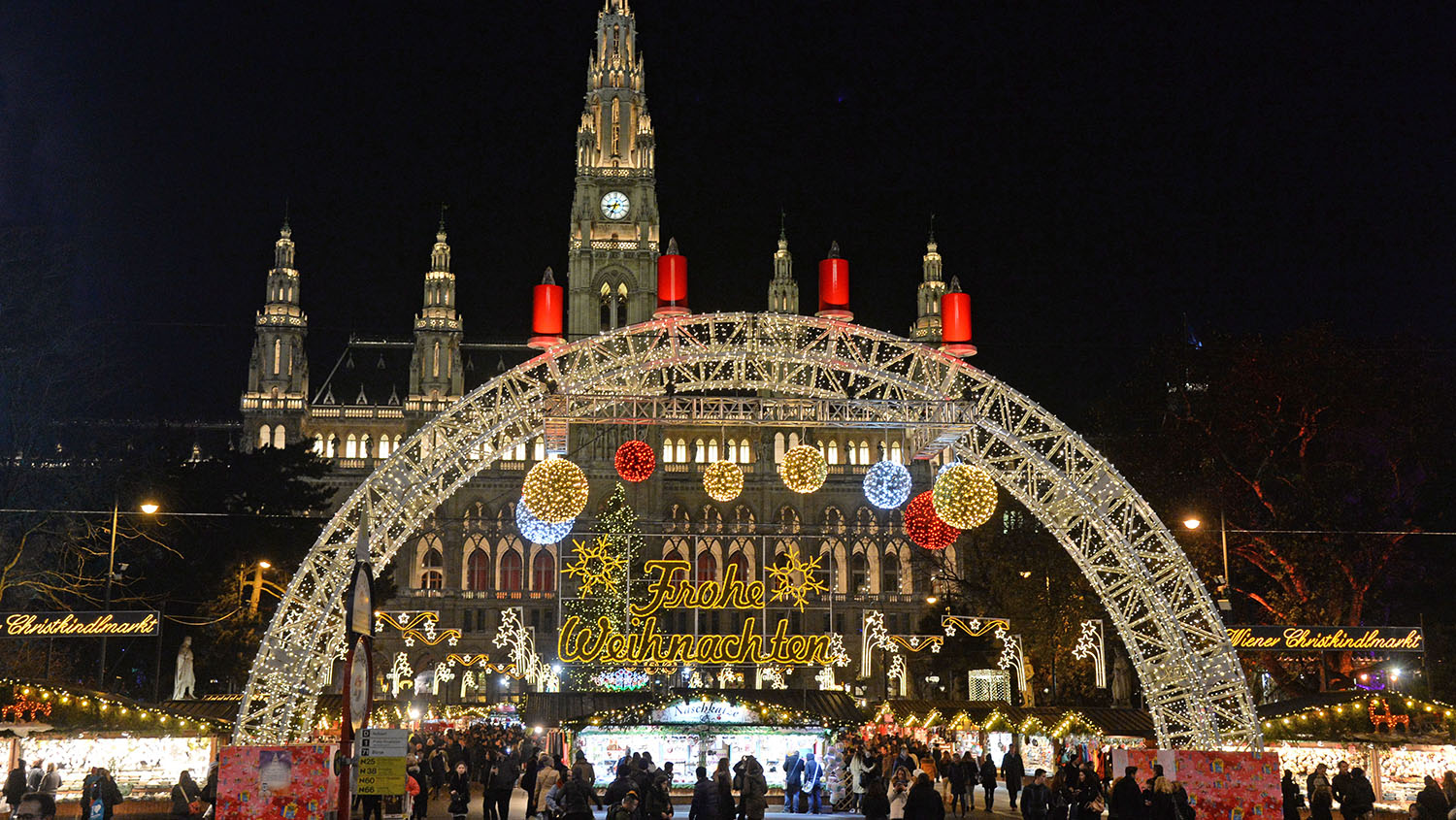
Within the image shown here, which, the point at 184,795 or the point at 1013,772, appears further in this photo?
the point at 1013,772

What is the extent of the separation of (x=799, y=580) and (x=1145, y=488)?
42916 mm

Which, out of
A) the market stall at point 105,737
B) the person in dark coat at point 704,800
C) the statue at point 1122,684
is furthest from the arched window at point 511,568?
the person in dark coat at point 704,800

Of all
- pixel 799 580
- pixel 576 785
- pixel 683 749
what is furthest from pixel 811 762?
pixel 799 580

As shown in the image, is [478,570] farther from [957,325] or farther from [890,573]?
[957,325]

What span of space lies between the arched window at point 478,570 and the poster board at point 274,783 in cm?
5599

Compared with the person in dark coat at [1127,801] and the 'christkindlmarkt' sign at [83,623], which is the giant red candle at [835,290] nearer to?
the person in dark coat at [1127,801]

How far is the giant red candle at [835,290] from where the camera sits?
19.4m

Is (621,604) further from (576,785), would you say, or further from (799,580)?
(576,785)

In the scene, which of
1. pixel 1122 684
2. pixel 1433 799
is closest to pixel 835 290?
pixel 1433 799

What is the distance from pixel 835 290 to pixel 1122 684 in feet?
89.9

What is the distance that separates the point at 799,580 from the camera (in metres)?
73.9

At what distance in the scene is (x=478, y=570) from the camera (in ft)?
237

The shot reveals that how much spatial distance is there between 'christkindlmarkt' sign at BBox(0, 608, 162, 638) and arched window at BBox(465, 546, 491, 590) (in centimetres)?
5144

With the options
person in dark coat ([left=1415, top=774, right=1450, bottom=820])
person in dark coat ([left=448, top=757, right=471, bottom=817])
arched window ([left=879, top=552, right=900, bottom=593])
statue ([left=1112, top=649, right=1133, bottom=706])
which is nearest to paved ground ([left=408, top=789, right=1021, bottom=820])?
person in dark coat ([left=448, top=757, right=471, bottom=817])
